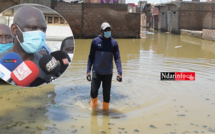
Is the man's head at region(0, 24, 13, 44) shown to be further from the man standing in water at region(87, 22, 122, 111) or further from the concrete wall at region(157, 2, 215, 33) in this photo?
the concrete wall at region(157, 2, 215, 33)

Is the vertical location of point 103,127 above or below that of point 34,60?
below

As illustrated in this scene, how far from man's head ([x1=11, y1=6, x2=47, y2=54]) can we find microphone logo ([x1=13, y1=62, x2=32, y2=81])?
23cm

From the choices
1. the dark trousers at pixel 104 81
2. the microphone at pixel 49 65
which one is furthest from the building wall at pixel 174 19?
the microphone at pixel 49 65

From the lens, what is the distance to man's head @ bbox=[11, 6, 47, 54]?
4.25 m

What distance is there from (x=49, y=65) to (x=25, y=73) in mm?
382

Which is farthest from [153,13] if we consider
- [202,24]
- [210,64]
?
[210,64]

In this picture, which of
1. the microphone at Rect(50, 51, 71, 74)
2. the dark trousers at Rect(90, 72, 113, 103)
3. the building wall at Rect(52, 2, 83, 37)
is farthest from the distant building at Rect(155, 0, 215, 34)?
the microphone at Rect(50, 51, 71, 74)

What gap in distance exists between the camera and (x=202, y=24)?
28.8 metres

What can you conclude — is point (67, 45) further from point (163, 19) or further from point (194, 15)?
point (163, 19)

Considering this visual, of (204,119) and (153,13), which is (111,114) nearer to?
(204,119)

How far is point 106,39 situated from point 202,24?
2627 cm

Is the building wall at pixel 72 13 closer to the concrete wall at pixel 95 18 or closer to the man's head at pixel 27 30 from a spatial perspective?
the concrete wall at pixel 95 18

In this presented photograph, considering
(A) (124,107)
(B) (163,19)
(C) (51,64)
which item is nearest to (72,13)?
(A) (124,107)

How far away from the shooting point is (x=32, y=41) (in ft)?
14.1
